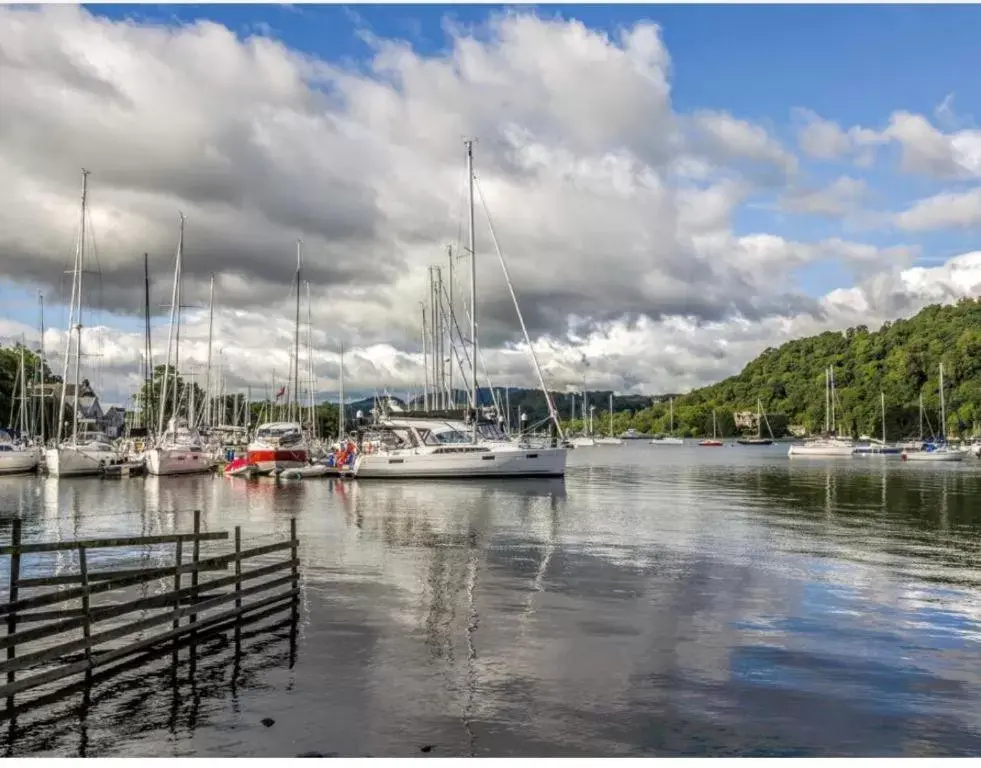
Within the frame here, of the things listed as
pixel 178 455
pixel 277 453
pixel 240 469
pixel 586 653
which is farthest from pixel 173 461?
pixel 586 653

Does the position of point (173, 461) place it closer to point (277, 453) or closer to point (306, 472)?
point (277, 453)

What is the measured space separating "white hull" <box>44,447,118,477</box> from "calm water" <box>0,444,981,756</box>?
134ft

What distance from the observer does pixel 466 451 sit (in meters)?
64.2

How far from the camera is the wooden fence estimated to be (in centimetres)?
1320

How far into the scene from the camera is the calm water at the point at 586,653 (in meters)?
12.1

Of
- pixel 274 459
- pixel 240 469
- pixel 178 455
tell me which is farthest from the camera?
pixel 178 455

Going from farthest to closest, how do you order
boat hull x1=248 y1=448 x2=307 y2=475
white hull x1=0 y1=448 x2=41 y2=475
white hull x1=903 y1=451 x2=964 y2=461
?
white hull x1=903 y1=451 x2=964 y2=461 < white hull x1=0 y1=448 x2=41 y2=475 < boat hull x1=248 y1=448 x2=307 y2=475

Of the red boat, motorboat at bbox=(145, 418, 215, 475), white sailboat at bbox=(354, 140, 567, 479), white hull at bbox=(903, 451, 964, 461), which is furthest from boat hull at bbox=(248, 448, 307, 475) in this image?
white hull at bbox=(903, 451, 964, 461)

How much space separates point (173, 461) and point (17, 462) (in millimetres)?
15766

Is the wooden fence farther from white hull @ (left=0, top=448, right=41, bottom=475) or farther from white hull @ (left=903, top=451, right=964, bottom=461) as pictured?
white hull @ (left=903, top=451, right=964, bottom=461)

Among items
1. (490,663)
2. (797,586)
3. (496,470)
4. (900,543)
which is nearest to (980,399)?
(496,470)

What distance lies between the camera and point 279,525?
3841 centimetres

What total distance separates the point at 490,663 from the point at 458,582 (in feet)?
27.0
